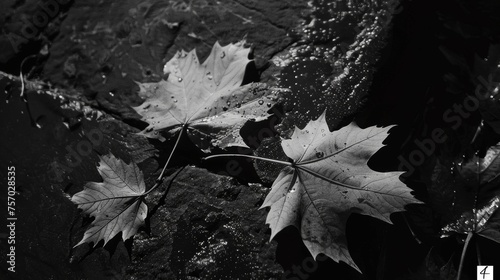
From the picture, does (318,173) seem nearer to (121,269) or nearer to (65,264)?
(121,269)

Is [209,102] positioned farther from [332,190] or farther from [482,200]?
[482,200]

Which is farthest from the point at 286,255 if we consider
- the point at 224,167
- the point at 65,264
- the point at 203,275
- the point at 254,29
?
the point at 254,29

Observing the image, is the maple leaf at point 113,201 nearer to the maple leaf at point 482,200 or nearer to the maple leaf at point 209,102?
the maple leaf at point 209,102

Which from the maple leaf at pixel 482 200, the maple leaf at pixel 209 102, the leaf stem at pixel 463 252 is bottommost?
the leaf stem at pixel 463 252

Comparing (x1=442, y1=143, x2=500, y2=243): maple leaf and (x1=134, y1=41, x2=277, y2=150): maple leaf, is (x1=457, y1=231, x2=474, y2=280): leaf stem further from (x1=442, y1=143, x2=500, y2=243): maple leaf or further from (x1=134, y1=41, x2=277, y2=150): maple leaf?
(x1=134, y1=41, x2=277, y2=150): maple leaf

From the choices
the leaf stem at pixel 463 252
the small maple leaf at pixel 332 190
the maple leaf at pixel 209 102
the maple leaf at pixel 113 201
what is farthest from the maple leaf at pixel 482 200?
the maple leaf at pixel 113 201

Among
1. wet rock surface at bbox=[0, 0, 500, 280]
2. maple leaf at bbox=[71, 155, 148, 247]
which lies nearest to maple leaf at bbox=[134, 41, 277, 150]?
wet rock surface at bbox=[0, 0, 500, 280]
